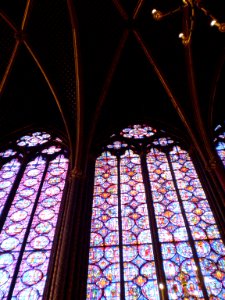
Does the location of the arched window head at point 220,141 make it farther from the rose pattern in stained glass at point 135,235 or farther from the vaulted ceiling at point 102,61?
the rose pattern in stained glass at point 135,235

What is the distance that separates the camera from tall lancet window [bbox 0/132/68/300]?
8.72 meters

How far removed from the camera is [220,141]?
12602mm

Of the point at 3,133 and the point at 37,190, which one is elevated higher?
the point at 3,133

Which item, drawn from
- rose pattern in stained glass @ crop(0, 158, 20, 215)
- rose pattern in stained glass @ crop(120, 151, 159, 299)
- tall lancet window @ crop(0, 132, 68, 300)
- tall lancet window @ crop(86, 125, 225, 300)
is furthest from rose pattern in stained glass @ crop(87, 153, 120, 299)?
rose pattern in stained glass @ crop(0, 158, 20, 215)

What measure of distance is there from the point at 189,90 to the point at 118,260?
6.44m

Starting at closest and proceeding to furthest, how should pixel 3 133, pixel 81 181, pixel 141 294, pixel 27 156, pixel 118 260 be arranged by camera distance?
pixel 141 294 → pixel 118 260 → pixel 81 181 → pixel 27 156 → pixel 3 133

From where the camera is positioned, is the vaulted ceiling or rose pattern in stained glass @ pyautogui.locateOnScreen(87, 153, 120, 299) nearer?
rose pattern in stained glass @ pyautogui.locateOnScreen(87, 153, 120, 299)

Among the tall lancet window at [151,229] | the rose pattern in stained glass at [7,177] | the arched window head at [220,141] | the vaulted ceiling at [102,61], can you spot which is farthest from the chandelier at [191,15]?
the rose pattern in stained glass at [7,177]

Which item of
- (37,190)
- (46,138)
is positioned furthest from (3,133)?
(37,190)

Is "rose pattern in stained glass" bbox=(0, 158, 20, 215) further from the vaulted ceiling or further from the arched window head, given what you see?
the arched window head

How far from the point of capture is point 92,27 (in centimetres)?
1241

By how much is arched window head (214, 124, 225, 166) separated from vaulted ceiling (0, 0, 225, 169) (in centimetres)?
24

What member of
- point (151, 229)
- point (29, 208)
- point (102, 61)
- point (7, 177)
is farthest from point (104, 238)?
point (102, 61)

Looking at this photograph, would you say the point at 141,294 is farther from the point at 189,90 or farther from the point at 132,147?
the point at 189,90
